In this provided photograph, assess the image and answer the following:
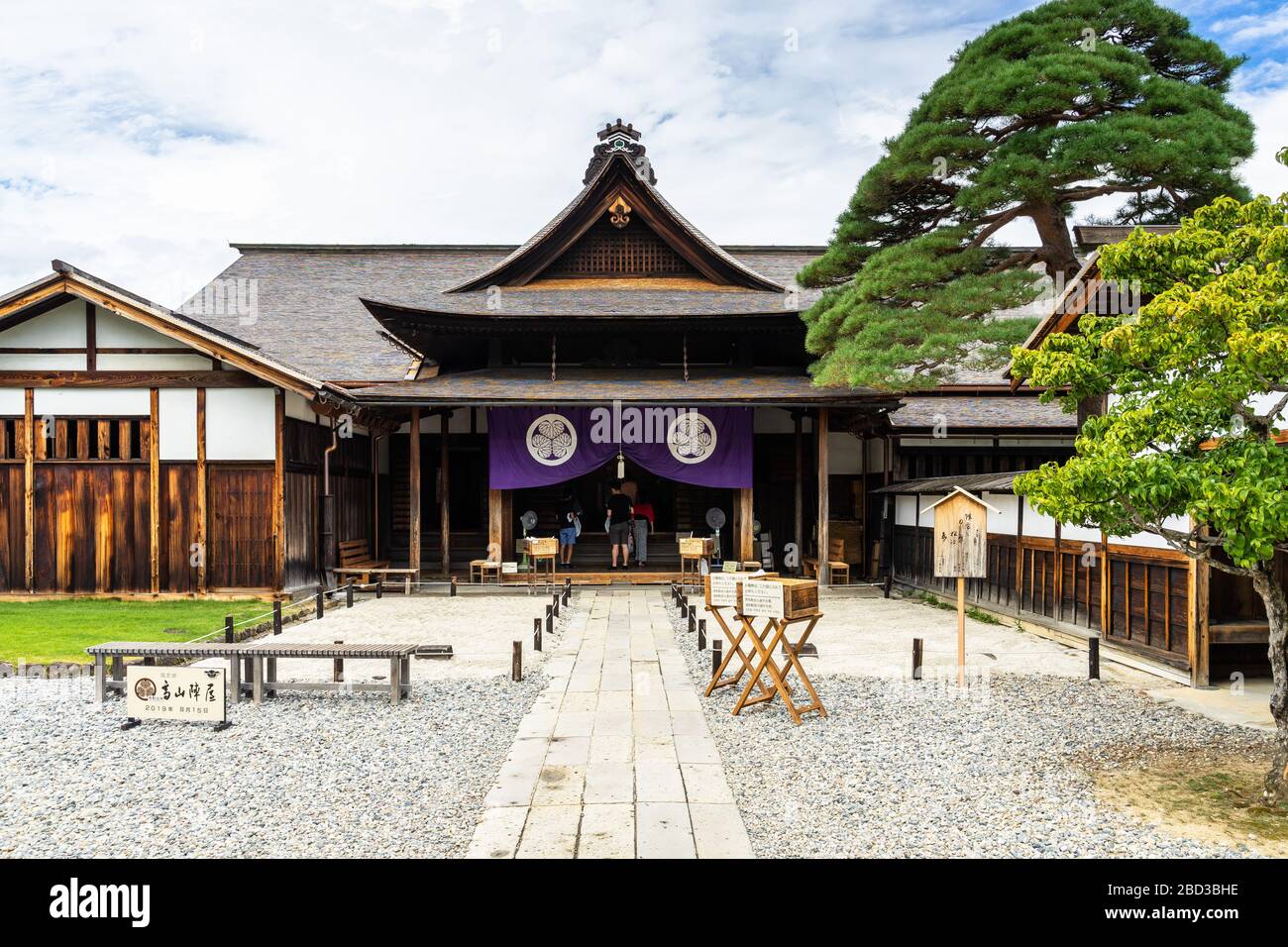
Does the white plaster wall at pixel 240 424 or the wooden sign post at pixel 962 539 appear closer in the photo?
the wooden sign post at pixel 962 539

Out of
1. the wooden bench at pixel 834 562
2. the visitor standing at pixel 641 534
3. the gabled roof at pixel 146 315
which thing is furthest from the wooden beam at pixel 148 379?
the wooden bench at pixel 834 562

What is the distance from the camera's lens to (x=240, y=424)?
46.5ft

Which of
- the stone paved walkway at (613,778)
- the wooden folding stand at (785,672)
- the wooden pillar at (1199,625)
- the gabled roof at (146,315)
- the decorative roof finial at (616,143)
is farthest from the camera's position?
the decorative roof finial at (616,143)

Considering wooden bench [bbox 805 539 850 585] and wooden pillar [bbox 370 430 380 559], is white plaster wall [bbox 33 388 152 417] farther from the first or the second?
wooden bench [bbox 805 539 850 585]

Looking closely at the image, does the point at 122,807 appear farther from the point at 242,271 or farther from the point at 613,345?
the point at 242,271

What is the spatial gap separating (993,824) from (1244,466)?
99.4 inches

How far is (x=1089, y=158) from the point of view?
12.2 metres

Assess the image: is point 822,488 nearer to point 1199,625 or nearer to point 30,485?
point 1199,625

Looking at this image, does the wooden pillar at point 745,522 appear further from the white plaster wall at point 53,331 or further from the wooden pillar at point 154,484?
the white plaster wall at point 53,331

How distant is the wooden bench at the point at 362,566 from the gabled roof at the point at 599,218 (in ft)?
20.8

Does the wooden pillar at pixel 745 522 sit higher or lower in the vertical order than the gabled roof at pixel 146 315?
lower

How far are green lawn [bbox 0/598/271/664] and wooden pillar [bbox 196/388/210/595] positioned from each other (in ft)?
1.73

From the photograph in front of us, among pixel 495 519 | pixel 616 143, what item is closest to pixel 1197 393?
pixel 495 519

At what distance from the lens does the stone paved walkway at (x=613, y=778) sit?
14.5 feet
